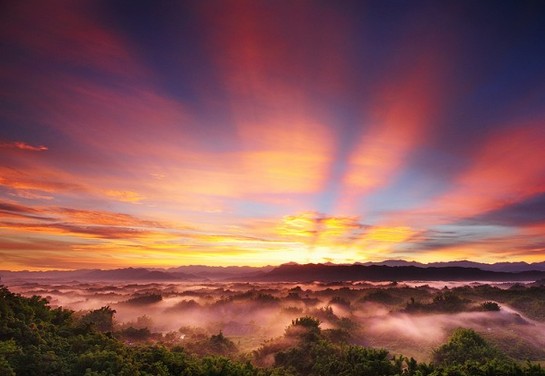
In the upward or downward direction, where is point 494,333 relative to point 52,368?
downward

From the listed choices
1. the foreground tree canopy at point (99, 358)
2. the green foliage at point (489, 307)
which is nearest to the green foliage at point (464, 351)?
the foreground tree canopy at point (99, 358)

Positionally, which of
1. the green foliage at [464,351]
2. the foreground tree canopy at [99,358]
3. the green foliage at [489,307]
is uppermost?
the foreground tree canopy at [99,358]

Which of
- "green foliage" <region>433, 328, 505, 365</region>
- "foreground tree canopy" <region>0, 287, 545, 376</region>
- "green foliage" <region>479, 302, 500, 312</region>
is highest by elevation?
"foreground tree canopy" <region>0, 287, 545, 376</region>

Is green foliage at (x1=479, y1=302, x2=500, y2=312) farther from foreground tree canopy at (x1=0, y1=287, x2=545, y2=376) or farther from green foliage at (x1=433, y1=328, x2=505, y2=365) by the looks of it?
foreground tree canopy at (x1=0, y1=287, x2=545, y2=376)

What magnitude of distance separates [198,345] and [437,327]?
34.0 meters

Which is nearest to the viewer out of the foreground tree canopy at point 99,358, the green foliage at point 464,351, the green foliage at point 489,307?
the foreground tree canopy at point 99,358

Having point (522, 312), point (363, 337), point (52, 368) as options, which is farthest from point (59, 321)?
point (522, 312)

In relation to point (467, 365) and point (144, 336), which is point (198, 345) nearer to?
point (144, 336)

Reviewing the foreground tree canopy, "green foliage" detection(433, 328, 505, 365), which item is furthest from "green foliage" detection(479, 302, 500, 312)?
the foreground tree canopy

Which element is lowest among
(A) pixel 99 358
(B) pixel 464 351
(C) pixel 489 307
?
(B) pixel 464 351

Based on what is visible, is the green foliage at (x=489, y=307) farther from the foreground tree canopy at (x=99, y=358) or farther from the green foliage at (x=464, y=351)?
the foreground tree canopy at (x=99, y=358)

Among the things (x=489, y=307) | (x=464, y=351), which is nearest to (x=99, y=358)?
(x=464, y=351)

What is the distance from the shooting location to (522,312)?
205 ft

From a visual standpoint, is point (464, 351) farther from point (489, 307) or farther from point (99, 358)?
point (489, 307)
